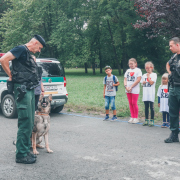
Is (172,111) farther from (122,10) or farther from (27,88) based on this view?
(122,10)

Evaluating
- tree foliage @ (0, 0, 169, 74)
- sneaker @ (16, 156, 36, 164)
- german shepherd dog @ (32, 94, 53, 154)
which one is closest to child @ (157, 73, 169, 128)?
german shepherd dog @ (32, 94, 53, 154)

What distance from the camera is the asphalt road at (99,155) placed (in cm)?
388

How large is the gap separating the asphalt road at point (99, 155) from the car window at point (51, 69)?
2.07 m

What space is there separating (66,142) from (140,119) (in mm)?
3385

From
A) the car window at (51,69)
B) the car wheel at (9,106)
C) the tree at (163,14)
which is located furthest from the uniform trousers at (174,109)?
the tree at (163,14)

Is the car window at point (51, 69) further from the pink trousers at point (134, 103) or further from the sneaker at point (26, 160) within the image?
the sneaker at point (26, 160)

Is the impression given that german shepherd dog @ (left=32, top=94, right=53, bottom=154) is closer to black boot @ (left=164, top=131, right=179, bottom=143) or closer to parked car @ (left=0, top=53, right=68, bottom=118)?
black boot @ (left=164, top=131, right=179, bottom=143)

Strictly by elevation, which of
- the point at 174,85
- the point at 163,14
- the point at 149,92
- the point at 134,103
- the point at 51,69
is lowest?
the point at 134,103

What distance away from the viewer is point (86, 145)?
546cm

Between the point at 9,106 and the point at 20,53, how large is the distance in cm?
475

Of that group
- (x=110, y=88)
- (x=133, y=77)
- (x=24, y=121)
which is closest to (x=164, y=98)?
(x=133, y=77)

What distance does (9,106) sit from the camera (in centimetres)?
852

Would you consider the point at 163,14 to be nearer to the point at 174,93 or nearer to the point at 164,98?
the point at 164,98

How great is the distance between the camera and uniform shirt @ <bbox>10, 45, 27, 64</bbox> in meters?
4.14
